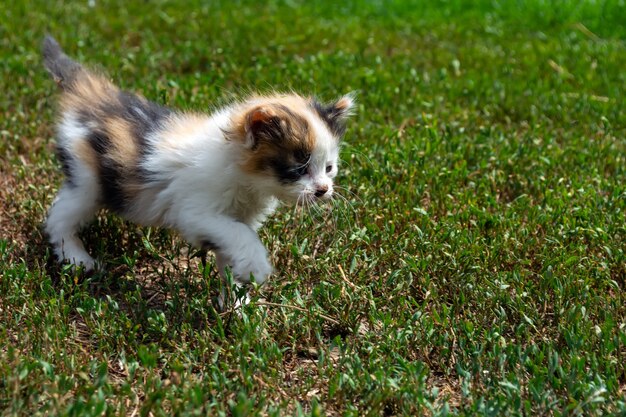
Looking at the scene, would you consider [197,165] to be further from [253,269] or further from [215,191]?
[253,269]

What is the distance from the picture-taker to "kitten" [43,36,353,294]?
4.75 m

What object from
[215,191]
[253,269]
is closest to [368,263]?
[253,269]

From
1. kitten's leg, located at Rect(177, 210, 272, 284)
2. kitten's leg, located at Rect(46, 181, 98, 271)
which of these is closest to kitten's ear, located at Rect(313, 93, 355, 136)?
kitten's leg, located at Rect(177, 210, 272, 284)

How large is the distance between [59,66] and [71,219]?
45.4 inches

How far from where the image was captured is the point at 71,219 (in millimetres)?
5379

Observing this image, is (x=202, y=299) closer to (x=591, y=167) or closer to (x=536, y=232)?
(x=536, y=232)

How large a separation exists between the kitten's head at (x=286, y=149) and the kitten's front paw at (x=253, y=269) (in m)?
0.39

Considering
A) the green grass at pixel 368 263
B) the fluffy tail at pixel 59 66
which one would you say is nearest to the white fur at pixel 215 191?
the green grass at pixel 368 263

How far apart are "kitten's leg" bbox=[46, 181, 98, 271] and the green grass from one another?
0.41 ft

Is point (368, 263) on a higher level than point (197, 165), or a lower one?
lower

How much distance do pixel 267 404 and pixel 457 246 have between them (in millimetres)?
1953

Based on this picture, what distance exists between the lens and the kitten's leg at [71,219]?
534cm

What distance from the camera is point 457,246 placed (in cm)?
556

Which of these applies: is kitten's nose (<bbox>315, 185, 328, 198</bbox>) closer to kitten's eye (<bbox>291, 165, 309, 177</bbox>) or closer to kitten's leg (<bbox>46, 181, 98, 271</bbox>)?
kitten's eye (<bbox>291, 165, 309, 177</bbox>)
